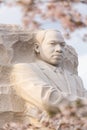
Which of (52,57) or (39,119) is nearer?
(39,119)

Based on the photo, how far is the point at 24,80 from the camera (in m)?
8.52

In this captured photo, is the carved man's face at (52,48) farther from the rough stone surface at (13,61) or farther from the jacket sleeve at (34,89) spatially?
the jacket sleeve at (34,89)

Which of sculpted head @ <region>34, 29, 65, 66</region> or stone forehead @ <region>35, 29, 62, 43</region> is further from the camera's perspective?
stone forehead @ <region>35, 29, 62, 43</region>

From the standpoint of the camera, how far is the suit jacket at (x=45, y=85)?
27.2ft

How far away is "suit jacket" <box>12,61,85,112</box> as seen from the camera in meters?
8.28

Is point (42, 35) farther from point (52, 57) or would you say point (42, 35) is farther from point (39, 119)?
point (39, 119)

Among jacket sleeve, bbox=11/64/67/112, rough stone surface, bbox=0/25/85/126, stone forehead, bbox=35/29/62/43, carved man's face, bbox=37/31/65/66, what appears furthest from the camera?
stone forehead, bbox=35/29/62/43

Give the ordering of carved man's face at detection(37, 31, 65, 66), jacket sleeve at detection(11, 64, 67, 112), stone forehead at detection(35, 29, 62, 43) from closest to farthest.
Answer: jacket sleeve at detection(11, 64, 67, 112), carved man's face at detection(37, 31, 65, 66), stone forehead at detection(35, 29, 62, 43)

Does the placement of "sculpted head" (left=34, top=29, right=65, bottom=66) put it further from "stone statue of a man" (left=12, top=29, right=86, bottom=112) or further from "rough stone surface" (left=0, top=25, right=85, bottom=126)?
"rough stone surface" (left=0, top=25, right=85, bottom=126)

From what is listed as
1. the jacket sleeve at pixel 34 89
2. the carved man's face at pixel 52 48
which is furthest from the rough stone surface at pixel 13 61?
the carved man's face at pixel 52 48

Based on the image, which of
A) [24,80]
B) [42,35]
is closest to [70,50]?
[42,35]

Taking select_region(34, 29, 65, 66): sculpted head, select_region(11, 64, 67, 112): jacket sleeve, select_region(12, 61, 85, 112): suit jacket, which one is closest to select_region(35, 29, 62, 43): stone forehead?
select_region(34, 29, 65, 66): sculpted head

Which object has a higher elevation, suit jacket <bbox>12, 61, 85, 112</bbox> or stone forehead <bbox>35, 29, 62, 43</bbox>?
stone forehead <bbox>35, 29, 62, 43</bbox>

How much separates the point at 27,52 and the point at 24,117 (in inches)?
41.5
